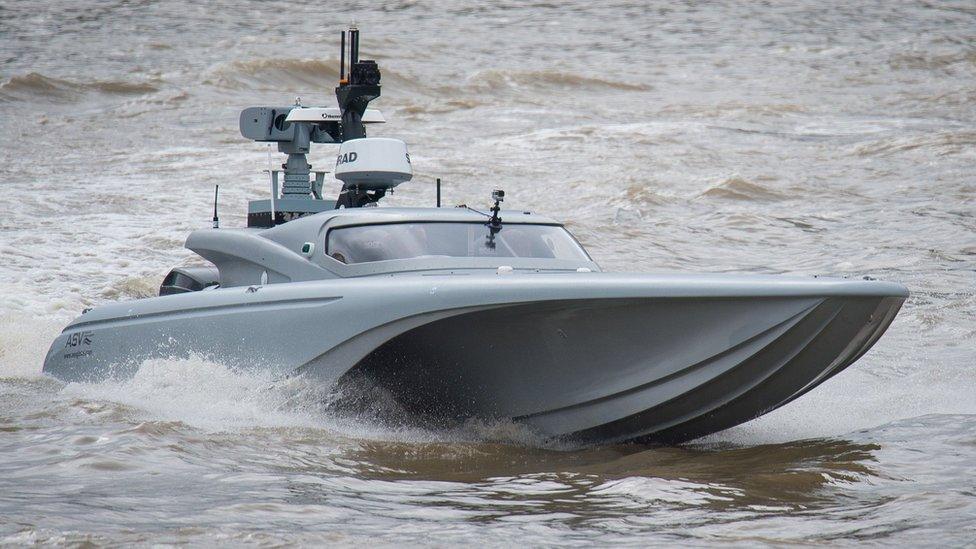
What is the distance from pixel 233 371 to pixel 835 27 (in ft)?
87.3

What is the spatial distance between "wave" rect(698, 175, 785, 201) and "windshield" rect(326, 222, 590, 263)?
11.0 meters

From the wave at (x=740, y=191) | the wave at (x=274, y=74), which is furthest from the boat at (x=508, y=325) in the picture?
the wave at (x=274, y=74)

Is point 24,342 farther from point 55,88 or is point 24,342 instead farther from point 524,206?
point 55,88

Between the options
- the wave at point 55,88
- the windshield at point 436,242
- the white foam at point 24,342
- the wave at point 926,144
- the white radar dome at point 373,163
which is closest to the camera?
the windshield at point 436,242

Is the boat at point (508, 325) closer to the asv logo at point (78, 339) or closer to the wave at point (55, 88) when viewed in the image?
the asv logo at point (78, 339)

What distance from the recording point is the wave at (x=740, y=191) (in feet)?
58.4

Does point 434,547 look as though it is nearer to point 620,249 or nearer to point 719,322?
point 719,322

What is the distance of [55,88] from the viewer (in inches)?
912

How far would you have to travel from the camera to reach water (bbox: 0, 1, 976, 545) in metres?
5.06

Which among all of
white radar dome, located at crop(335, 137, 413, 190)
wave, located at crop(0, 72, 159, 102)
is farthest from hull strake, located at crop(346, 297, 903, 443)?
wave, located at crop(0, 72, 159, 102)

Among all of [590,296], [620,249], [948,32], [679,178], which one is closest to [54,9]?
[679,178]

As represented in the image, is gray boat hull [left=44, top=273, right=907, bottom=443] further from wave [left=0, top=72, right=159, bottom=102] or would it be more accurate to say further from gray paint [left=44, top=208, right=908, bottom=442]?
wave [left=0, top=72, right=159, bottom=102]

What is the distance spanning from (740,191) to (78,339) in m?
11.7

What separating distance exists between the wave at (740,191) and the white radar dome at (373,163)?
10347 mm
